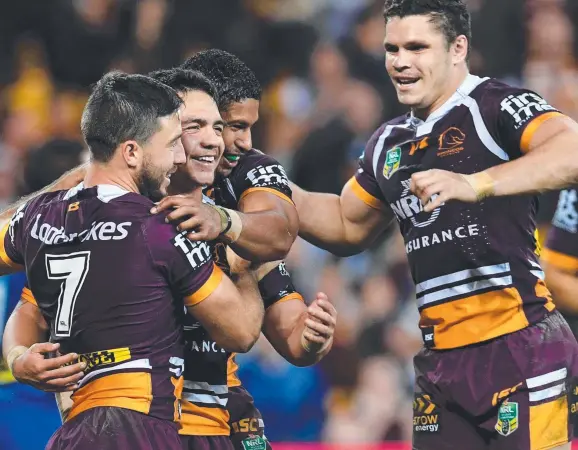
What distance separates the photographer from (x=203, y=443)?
4262 mm

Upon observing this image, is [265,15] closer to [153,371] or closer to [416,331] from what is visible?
[416,331]

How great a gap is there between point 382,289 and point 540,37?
2.70 metres

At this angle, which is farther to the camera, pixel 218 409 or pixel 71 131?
pixel 71 131

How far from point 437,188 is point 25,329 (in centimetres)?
165

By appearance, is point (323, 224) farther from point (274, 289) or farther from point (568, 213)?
point (568, 213)

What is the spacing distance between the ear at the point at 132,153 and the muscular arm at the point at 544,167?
49.8 inches

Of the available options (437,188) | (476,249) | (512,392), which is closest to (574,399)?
(512,392)

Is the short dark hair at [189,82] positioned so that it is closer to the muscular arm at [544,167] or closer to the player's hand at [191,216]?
the player's hand at [191,216]

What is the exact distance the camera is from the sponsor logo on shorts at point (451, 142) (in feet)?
14.3

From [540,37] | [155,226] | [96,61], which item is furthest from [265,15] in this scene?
[155,226]

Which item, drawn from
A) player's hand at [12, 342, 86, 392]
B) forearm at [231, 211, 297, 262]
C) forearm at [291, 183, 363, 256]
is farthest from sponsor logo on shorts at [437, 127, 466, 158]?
player's hand at [12, 342, 86, 392]

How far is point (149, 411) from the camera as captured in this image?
3.56 meters

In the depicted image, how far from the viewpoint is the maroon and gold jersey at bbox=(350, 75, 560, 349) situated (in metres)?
4.25

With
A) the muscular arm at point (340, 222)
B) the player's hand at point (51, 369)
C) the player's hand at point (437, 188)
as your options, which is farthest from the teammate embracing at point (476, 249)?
the player's hand at point (51, 369)
